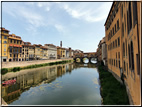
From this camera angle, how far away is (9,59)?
43.4m

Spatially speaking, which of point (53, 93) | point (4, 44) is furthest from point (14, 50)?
point (53, 93)

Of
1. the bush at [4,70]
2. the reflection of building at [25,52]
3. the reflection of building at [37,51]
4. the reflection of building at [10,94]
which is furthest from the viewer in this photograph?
the reflection of building at [37,51]

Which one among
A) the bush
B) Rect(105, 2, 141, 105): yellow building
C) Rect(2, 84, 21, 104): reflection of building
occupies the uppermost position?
Rect(105, 2, 141, 105): yellow building

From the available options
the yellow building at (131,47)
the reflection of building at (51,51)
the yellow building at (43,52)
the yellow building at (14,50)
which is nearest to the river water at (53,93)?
the yellow building at (131,47)

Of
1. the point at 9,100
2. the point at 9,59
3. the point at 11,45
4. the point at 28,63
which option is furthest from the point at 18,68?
the point at 9,100

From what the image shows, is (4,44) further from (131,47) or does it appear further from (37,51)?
(131,47)

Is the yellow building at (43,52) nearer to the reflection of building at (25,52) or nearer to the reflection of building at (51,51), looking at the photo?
the reflection of building at (51,51)

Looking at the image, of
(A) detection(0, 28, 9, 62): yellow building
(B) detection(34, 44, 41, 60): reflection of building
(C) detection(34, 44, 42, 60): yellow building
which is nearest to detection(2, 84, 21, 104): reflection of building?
(A) detection(0, 28, 9, 62): yellow building

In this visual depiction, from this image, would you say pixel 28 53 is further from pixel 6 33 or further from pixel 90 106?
pixel 90 106

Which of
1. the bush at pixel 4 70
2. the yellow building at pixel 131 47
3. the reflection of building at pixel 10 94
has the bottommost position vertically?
the reflection of building at pixel 10 94

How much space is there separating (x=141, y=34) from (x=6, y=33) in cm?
5381

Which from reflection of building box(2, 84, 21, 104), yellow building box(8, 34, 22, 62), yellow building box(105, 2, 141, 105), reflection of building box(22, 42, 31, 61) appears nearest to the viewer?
yellow building box(105, 2, 141, 105)

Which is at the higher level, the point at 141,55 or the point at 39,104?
the point at 141,55

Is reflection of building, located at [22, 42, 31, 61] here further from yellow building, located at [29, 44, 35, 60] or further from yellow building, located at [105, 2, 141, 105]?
yellow building, located at [105, 2, 141, 105]
